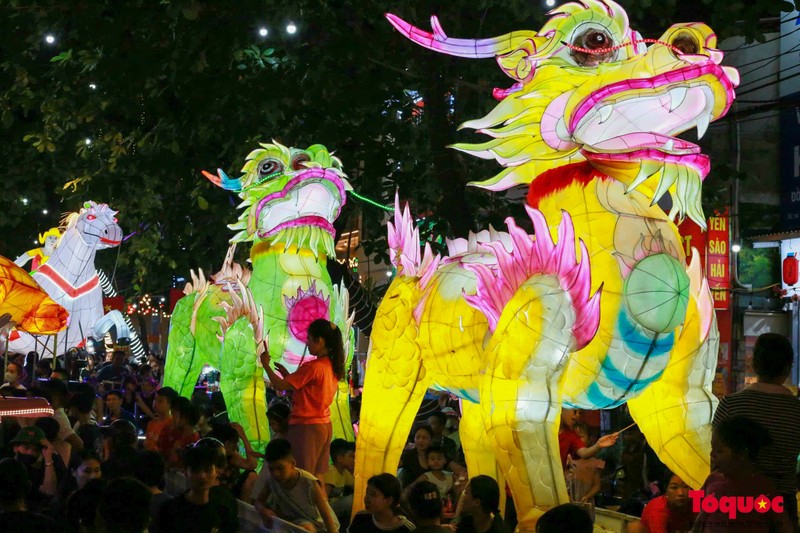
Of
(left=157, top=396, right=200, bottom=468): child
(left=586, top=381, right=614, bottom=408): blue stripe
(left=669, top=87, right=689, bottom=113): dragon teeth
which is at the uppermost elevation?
(left=669, top=87, right=689, bottom=113): dragon teeth

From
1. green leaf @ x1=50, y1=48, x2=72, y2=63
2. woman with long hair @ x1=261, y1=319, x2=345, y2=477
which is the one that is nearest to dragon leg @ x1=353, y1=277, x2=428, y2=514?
woman with long hair @ x1=261, y1=319, x2=345, y2=477

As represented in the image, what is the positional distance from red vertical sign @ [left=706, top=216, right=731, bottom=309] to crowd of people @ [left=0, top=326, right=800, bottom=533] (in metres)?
4.29

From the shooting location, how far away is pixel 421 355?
708 centimetres

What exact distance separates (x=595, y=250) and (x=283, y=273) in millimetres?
4639

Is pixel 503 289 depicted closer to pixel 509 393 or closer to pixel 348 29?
pixel 509 393

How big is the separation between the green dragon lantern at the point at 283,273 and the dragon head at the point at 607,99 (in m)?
3.68

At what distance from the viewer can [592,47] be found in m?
6.13

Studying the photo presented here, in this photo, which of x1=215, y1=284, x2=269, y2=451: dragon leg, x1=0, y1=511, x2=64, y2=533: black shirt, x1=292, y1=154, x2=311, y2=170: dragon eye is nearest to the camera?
x1=0, y1=511, x2=64, y2=533: black shirt

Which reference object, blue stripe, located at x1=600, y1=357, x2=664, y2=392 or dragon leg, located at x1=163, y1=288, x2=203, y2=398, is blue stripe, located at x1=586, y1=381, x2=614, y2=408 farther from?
dragon leg, located at x1=163, y1=288, x2=203, y2=398

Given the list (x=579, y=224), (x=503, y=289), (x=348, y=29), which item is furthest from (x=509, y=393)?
Answer: (x=348, y=29)

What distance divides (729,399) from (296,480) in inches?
88.7

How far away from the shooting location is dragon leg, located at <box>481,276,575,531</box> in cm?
541

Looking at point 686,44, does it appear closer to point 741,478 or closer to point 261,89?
point 741,478

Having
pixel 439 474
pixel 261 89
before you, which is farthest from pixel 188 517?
pixel 261 89
